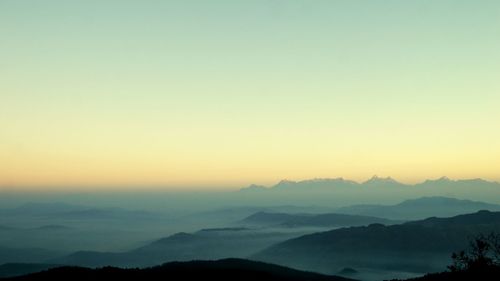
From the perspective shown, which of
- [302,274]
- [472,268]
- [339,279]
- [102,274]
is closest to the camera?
[472,268]

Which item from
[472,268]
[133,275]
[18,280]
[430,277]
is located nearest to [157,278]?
[133,275]

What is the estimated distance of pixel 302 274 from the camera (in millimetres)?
162000

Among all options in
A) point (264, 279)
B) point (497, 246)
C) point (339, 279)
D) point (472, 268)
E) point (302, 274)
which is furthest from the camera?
point (302, 274)

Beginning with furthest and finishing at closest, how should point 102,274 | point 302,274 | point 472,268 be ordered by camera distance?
point 302,274
point 102,274
point 472,268

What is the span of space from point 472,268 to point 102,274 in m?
68.8

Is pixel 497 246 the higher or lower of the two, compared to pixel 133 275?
higher

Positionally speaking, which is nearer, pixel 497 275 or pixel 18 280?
pixel 497 275

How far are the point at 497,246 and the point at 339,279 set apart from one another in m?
96.8

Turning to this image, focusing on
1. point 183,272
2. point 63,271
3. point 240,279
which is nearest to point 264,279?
point 240,279

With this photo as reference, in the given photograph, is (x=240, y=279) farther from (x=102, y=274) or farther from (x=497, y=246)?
(x=497, y=246)

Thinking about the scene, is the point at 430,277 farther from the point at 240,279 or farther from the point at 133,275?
the point at 133,275

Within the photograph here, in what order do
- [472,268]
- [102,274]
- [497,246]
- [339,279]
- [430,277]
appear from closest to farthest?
[497,246] < [472,268] < [430,277] < [102,274] < [339,279]

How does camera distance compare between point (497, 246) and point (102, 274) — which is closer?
point (497, 246)

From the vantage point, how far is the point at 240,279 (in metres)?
105
